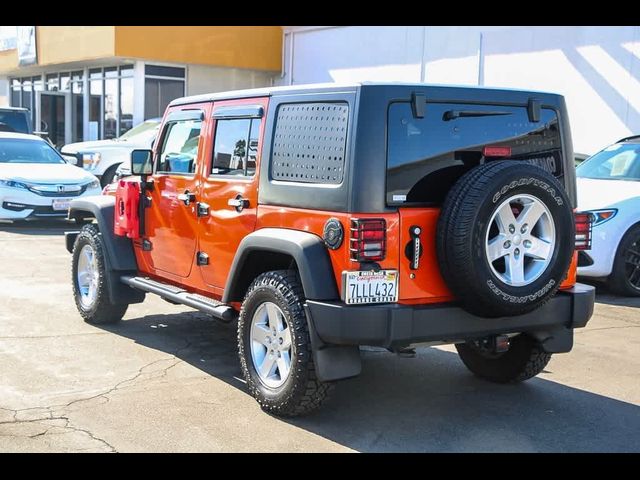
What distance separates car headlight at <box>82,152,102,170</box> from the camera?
16.0 m

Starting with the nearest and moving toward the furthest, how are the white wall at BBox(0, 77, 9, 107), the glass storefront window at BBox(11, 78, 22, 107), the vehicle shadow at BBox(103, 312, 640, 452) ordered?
the vehicle shadow at BBox(103, 312, 640, 452) → the glass storefront window at BBox(11, 78, 22, 107) → the white wall at BBox(0, 77, 9, 107)

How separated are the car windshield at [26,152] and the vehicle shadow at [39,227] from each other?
1.08 meters

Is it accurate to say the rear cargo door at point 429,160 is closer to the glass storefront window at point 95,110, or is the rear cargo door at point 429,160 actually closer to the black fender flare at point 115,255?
the black fender flare at point 115,255

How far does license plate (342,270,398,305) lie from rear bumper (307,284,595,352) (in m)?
0.04

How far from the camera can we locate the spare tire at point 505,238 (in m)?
4.11

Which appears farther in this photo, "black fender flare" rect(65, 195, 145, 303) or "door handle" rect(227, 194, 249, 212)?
"black fender flare" rect(65, 195, 145, 303)

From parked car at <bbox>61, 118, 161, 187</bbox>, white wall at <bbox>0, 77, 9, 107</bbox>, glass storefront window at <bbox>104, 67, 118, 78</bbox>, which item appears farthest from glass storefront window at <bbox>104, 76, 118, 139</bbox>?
white wall at <bbox>0, 77, 9, 107</bbox>

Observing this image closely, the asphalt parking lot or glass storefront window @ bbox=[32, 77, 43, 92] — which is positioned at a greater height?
glass storefront window @ bbox=[32, 77, 43, 92]

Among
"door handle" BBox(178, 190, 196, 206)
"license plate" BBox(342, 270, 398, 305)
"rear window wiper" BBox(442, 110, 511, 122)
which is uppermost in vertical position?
"rear window wiper" BBox(442, 110, 511, 122)

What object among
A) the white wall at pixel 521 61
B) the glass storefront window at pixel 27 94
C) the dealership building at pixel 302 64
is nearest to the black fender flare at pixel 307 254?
the white wall at pixel 521 61

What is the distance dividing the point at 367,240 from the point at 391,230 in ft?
0.53

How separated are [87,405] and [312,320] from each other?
156 centimetres

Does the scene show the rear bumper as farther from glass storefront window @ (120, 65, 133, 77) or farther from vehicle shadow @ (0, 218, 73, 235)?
glass storefront window @ (120, 65, 133, 77)
